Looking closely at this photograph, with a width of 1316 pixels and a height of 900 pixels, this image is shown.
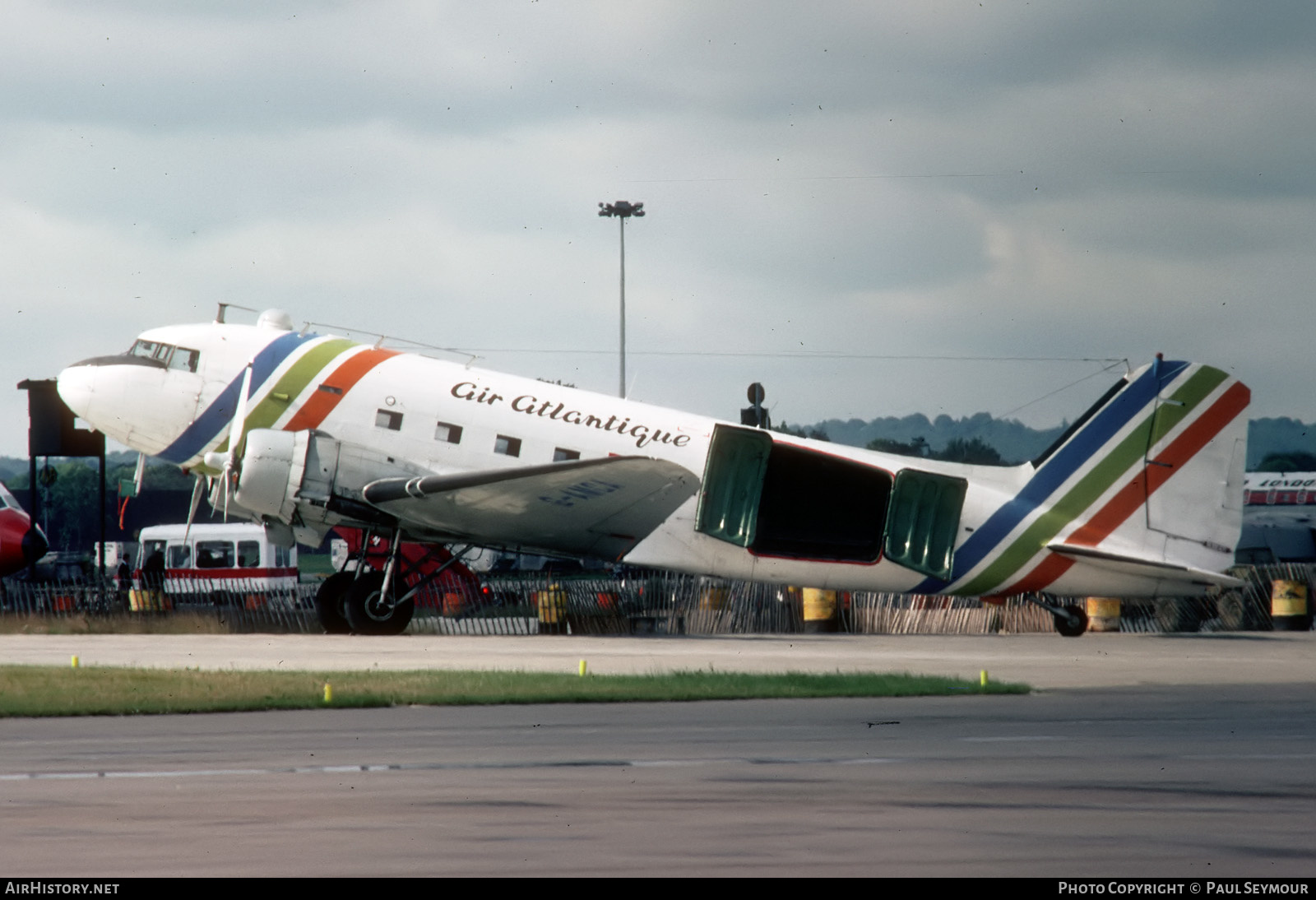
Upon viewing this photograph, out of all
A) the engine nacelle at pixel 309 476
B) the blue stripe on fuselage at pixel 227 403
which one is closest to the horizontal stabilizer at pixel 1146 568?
the engine nacelle at pixel 309 476

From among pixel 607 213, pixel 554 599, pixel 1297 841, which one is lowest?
pixel 554 599

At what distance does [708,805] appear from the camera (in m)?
8.24

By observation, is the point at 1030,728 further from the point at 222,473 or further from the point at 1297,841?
the point at 222,473

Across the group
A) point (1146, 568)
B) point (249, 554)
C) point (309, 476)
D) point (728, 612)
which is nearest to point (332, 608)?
point (309, 476)

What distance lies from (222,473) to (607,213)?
43.8 m

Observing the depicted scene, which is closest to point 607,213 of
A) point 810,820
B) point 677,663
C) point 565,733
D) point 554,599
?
point 554,599

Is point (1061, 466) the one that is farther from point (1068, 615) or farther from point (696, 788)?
point (696, 788)

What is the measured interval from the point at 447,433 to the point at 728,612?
325 inches

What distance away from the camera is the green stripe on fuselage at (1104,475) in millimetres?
27016

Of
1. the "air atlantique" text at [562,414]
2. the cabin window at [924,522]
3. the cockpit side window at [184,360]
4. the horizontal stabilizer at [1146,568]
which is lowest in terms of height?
the horizontal stabilizer at [1146,568]

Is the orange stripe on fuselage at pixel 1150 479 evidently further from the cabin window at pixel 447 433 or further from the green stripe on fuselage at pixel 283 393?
the green stripe on fuselage at pixel 283 393

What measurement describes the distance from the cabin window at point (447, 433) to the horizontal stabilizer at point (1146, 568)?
11.3 metres

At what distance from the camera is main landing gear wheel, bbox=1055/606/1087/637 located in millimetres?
27547
